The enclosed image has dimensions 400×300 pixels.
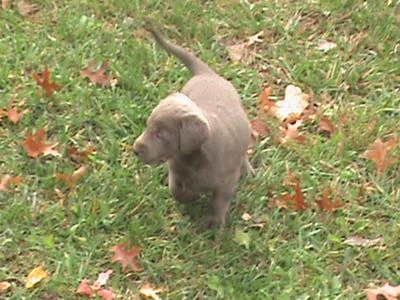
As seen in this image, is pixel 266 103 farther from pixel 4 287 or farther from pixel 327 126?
pixel 4 287

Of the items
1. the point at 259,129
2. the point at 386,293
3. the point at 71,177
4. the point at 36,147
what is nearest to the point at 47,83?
the point at 36,147

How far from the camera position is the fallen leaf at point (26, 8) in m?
5.65

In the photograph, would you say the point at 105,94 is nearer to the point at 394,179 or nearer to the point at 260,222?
the point at 260,222

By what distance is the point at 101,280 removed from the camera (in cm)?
412

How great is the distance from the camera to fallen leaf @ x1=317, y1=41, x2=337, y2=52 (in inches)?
220

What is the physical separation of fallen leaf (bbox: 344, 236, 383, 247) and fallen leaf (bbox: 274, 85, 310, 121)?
2.89 feet

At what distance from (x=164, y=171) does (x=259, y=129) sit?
0.61 meters

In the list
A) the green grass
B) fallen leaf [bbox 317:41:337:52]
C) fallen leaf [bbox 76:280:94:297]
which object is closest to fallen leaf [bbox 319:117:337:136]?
the green grass

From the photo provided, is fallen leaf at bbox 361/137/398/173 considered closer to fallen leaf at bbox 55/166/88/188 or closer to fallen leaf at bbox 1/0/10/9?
fallen leaf at bbox 55/166/88/188

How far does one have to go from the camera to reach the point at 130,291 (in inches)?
162

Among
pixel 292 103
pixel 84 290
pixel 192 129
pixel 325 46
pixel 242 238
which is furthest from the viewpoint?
pixel 325 46

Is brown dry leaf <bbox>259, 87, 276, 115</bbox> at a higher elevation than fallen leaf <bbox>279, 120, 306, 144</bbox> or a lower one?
higher

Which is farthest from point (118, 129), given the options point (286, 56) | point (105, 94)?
point (286, 56)

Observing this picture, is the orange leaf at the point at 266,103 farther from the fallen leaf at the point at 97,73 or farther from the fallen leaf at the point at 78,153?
the fallen leaf at the point at 78,153
